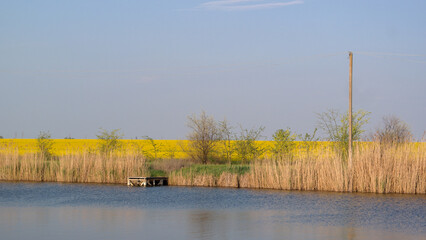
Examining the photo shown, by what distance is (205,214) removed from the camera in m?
17.1

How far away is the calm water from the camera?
522 inches

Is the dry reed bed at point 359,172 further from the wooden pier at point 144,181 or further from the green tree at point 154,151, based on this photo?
the green tree at point 154,151

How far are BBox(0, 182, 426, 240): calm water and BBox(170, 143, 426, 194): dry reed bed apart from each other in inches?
40.8

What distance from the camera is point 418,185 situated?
23.0m

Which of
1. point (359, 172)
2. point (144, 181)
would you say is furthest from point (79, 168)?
point (359, 172)

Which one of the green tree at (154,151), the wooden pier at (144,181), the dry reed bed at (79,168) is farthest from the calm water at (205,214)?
the green tree at (154,151)

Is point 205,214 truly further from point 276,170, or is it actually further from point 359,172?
point 359,172

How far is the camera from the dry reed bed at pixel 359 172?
2302 cm

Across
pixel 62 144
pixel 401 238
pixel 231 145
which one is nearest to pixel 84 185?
pixel 231 145

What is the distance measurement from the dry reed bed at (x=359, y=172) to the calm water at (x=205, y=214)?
1.04m

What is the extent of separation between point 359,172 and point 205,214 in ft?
30.2

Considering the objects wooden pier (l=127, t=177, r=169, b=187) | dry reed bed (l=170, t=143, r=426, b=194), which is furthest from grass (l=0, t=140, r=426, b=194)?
wooden pier (l=127, t=177, r=169, b=187)

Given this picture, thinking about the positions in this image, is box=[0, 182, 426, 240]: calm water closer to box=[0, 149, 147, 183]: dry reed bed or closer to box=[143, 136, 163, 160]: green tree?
box=[0, 149, 147, 183]: dry reed bed

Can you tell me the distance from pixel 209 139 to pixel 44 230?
23682 mm
